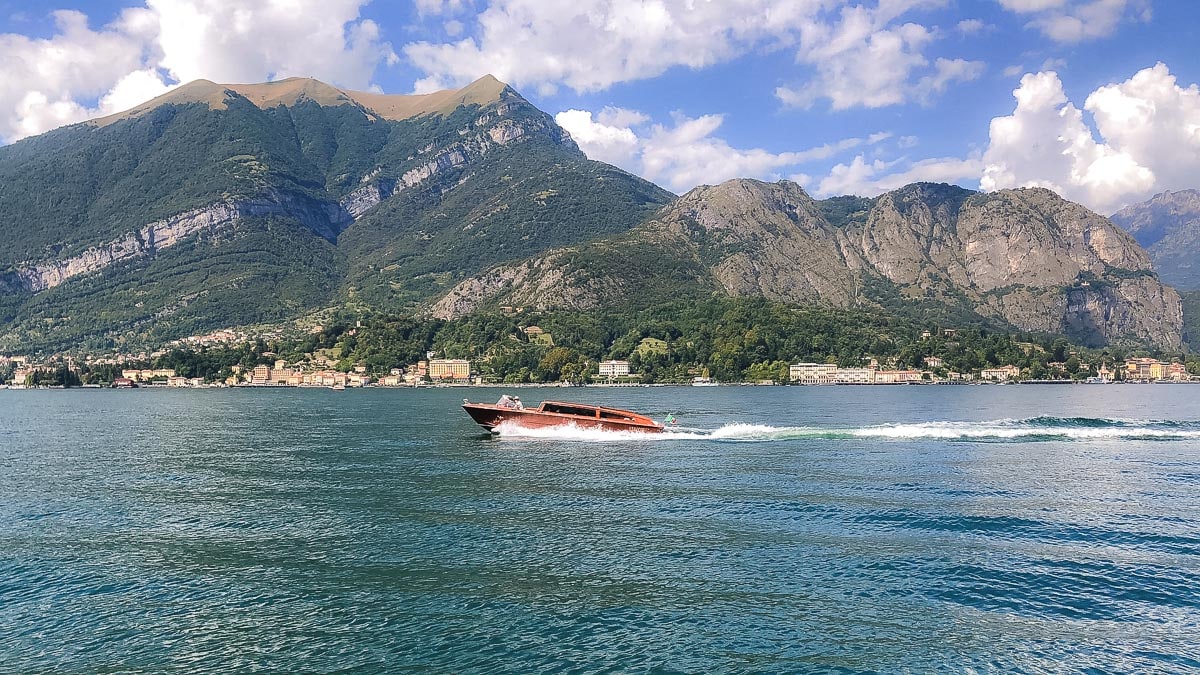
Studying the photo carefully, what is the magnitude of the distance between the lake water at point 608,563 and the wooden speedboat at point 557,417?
56.0 feet

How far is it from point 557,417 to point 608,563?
48053 millimetres

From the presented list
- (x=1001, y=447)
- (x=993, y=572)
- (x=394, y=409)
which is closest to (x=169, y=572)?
(x=993, y=572)

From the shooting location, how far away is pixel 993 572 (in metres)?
26.6

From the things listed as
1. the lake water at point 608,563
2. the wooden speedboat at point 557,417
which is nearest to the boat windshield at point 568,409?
the wooden speedboat at point 557,417

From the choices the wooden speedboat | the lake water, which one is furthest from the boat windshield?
the lake water

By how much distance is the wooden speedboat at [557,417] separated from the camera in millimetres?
74438

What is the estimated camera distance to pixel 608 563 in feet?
91.1

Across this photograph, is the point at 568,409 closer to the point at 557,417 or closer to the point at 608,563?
the point at 557,417

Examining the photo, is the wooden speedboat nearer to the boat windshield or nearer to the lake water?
the boat windshield

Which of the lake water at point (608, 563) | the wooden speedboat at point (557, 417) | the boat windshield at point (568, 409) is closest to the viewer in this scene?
the lake water at point (608, 563)

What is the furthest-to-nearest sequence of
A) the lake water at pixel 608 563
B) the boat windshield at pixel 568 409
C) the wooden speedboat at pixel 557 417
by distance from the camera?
the boat windshield at pixel 568 409 < the wooden speedboat at pixel 557 417 < the lake water at pixel 608 563

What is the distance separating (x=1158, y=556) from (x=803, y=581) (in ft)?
43.6

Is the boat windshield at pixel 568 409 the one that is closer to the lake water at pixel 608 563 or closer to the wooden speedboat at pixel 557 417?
the wooden speedboat at pixel 557 417

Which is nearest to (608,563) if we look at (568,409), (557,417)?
(557,417)
